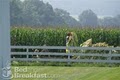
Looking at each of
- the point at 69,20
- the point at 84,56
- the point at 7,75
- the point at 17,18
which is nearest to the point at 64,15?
the point at 69,20

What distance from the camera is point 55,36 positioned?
18.7 meters

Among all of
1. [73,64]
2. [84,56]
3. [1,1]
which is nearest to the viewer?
[1,1]

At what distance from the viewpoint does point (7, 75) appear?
1.42 m

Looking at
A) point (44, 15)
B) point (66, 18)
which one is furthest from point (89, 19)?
point (44, 15)

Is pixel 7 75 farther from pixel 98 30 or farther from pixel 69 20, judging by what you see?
pixel 69 20

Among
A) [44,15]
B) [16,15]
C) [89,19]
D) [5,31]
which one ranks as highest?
[44,15]

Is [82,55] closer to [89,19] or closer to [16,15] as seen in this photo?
[16,15]

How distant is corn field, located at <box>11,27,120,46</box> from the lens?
1873 centimetres

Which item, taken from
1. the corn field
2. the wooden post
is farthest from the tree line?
the wooden post

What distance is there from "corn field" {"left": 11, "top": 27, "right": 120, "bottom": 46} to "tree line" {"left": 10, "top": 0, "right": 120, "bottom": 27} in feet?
7.97

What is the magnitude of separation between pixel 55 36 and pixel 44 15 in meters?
7.19

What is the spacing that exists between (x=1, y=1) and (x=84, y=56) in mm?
13759

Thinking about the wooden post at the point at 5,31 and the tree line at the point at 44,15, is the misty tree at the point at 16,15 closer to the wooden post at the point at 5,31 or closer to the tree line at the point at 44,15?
the tree line at the point at 44,15

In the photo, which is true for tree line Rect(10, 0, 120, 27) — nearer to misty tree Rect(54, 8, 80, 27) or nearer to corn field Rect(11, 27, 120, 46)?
misty tree Rect(54, 8, 80, 27)
